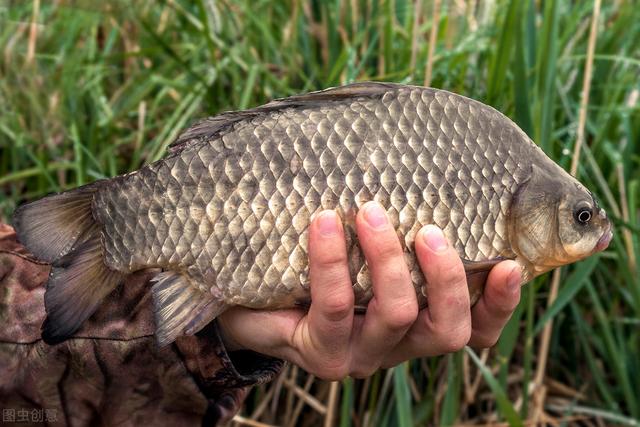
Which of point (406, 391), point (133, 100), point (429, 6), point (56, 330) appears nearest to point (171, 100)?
point (133, 100)

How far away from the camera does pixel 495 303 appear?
1024 mm

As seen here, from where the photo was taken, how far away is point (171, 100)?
195 cm

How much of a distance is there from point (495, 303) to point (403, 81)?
0.75m

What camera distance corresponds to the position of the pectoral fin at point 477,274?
0.96 meters

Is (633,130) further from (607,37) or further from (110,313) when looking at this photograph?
(110,313)

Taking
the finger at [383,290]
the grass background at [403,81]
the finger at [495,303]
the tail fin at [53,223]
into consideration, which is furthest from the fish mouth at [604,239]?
the tail fin at [53,223]

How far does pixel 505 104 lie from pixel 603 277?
1.24 ft

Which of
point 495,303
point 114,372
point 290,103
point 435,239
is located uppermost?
point 290,103

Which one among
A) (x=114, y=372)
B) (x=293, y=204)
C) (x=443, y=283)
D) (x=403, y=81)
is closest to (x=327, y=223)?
(x=293, y=204)

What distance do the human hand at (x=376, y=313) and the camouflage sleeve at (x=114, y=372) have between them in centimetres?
5

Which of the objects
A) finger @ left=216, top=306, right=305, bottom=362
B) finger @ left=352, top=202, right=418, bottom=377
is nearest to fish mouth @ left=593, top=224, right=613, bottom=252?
finger @ left=352, top=202, right=418, bottom=377

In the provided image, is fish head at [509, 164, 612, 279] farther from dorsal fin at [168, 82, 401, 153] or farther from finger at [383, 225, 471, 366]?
dorsal fin at [168, 82, 401, 153]

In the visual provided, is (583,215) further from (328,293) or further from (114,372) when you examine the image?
(114,372)

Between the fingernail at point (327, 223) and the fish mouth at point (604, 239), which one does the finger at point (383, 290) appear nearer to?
the fingernail at point (327, 223)
